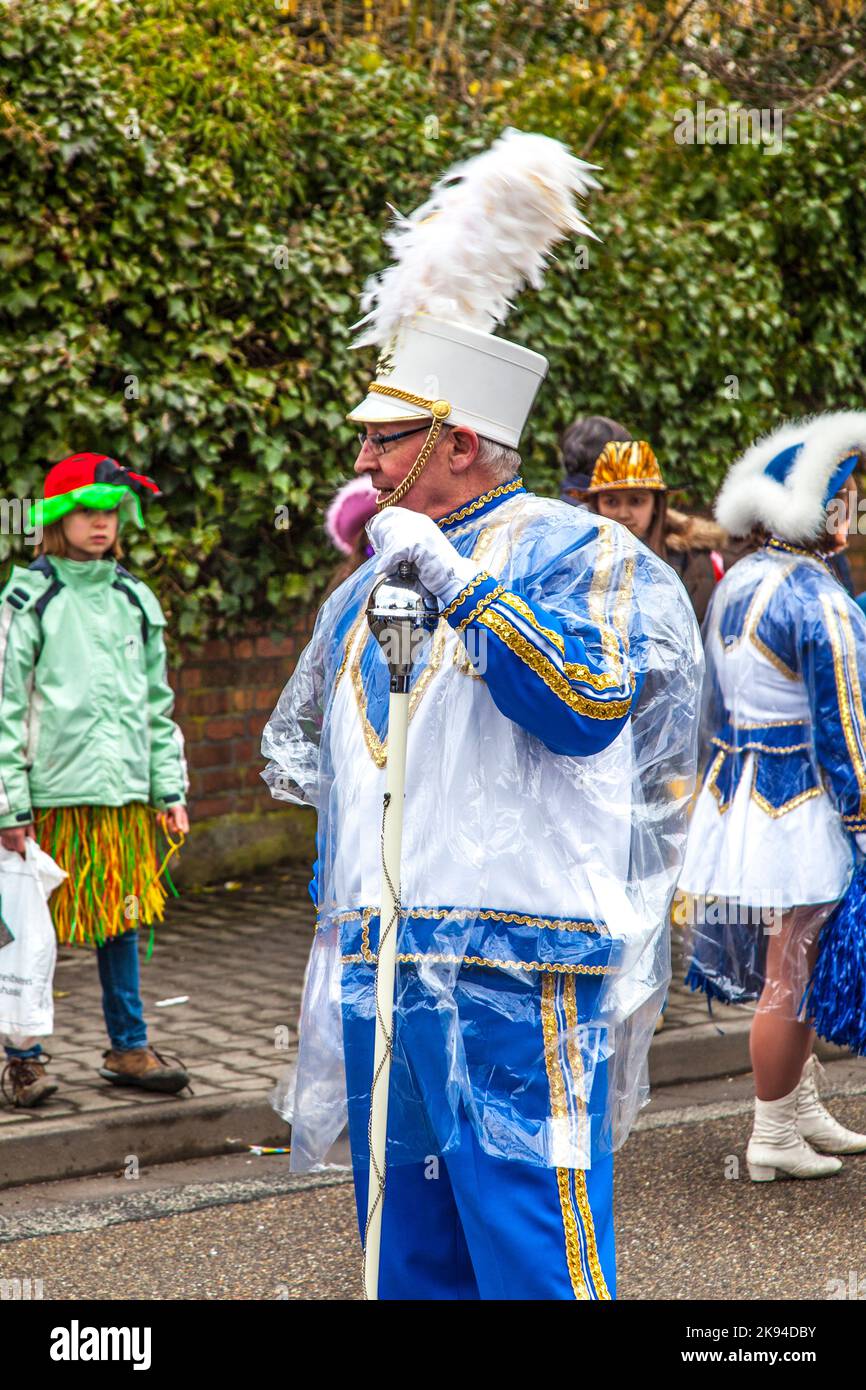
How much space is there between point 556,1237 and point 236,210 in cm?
594

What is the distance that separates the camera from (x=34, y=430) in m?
7.13

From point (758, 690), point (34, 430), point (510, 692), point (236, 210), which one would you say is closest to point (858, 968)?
point (758, 690)

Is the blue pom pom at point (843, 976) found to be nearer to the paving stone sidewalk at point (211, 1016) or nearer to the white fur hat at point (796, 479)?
the white fur hat at point (796, 479)

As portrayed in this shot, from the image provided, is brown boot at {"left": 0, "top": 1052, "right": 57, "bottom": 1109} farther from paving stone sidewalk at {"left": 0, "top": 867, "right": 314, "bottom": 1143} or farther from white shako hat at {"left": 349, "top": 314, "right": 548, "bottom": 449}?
white shako hat at {"left": 349, "top": 314, "right": 548, "bottom": 449}

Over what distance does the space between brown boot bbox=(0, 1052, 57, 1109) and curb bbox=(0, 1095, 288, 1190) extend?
0.14m

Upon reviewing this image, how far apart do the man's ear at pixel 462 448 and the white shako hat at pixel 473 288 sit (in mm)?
18

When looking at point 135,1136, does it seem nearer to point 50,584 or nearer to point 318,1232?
point 318,1232

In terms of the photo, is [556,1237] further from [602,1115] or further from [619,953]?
[619,953]

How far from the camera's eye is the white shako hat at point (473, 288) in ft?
9.21

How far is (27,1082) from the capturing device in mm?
5109

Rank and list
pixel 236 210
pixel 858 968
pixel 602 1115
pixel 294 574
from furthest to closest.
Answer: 1. pixel 294 574
2. pixel 236 210
3. pixel 858 968
4. pixel 602 1115

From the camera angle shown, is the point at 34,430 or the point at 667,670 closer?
the point at 667,670

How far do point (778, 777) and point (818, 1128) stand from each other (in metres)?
1.04

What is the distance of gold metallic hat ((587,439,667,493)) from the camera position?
5.84 m
